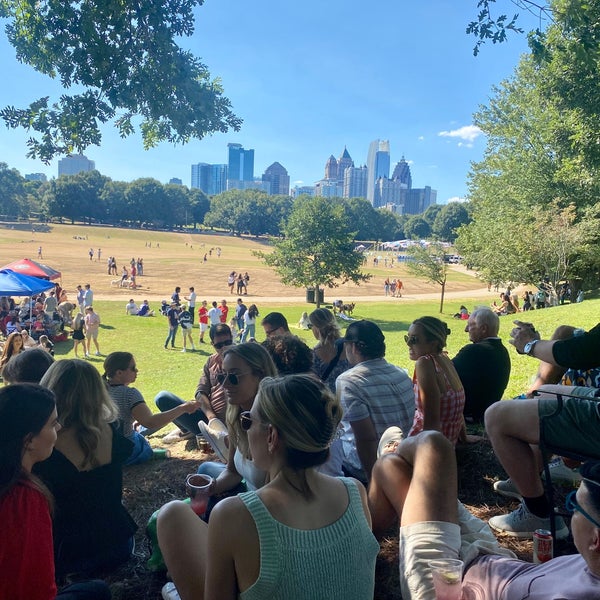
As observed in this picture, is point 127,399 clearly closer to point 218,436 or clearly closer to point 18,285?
point 218,436

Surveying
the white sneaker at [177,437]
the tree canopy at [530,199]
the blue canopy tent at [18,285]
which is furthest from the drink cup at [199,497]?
the tree canopy at [530,199]

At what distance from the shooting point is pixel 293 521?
1725 mm

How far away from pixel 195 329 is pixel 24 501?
2102cm

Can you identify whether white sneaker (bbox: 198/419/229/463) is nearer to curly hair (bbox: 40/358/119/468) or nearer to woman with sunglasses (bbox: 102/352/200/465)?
woman with sunglasses (bbox: 102/352/200/465)

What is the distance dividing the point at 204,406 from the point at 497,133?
2968 centimetres

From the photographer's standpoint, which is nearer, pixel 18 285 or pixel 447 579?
pixel 447 579

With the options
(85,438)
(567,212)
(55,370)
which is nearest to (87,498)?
(85,438)

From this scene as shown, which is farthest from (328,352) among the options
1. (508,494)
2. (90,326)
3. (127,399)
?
(90,326)

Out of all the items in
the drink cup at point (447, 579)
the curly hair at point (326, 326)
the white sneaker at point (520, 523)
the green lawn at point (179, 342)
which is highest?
the curly hair at point (326, 326)

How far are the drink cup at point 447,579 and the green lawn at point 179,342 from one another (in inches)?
208

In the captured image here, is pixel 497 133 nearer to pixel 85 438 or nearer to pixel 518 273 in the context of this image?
pixel 518 273

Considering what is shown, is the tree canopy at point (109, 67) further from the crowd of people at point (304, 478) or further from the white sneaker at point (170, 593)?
the white sneaker at point (170, 593)

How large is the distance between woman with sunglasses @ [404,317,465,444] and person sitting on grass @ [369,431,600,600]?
3.15 feet

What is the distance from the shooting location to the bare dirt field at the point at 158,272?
36906mm
